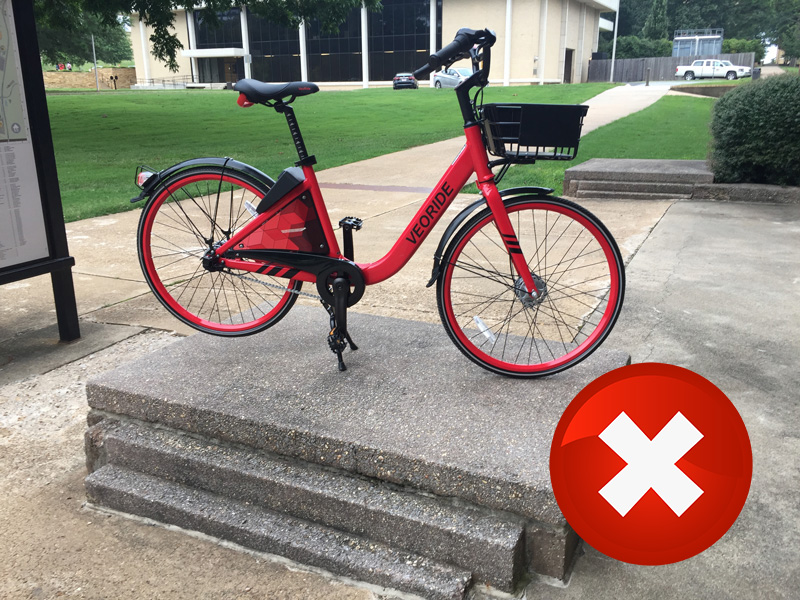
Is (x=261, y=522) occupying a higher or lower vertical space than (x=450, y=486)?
lower

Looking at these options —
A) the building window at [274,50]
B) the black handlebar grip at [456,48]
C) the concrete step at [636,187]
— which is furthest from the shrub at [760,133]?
the building window at [274,50]

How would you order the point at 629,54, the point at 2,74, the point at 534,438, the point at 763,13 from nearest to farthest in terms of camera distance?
the point at 534,438 < the point at 2,74 < the point at 629,54 < the point at 763,13

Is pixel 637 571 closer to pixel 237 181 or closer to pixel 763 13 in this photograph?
pixel 237 181

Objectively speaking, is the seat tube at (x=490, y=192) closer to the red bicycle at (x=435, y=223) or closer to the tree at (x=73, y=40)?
the red bicycle at (x=435, y=223)

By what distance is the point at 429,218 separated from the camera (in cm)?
308

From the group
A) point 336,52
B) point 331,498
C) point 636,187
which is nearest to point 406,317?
point 331,498

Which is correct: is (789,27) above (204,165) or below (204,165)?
above

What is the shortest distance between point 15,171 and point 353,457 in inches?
114

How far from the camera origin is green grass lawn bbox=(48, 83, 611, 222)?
1125 cm

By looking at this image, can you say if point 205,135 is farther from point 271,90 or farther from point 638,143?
point 271,90

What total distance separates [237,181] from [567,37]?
61810 millimetres

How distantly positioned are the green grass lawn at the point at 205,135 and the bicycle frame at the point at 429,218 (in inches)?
224

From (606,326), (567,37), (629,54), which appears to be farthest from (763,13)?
(606,326)

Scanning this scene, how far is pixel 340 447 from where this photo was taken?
254cm
